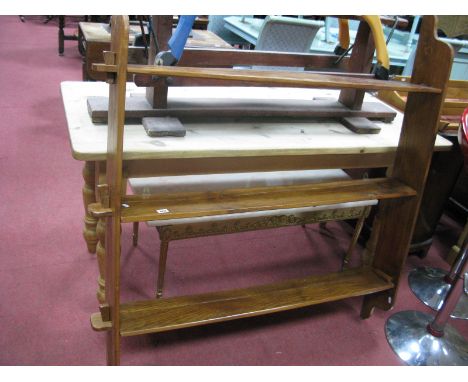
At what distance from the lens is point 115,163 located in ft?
3.40

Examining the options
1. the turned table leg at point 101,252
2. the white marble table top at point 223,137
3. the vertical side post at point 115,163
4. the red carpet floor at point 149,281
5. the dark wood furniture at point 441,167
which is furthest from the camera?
the dark wood furniture at point 441,167

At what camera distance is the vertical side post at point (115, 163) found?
941 mm

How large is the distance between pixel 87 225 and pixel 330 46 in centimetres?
264

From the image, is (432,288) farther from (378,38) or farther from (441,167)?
(378,38)

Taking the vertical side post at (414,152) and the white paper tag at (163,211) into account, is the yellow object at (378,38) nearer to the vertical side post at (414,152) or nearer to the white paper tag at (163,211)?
the vertical side post at (414,152)

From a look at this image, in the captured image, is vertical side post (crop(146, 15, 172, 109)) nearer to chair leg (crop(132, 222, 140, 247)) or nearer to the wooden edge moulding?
the wooden edge moulding

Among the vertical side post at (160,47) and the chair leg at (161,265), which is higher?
the vertical side post at (160,47)

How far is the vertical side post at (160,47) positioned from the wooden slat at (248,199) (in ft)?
1.11

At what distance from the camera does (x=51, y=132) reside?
122 inches

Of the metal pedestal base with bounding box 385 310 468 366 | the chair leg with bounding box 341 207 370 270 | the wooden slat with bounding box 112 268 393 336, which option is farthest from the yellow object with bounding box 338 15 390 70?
Answer: the metal pedestal base with bounding box 385 310 468 366

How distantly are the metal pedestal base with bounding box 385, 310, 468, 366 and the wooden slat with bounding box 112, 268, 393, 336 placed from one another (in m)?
0.26

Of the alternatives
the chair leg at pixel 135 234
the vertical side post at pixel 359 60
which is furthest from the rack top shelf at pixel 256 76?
the chair leg at pixel 135 234

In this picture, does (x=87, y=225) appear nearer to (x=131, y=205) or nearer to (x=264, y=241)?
(x=131, y=205)

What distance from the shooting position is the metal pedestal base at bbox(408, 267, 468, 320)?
1.94 meters
